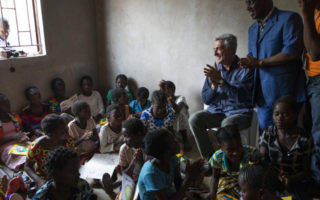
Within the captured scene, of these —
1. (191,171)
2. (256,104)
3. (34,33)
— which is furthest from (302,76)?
(34,33)

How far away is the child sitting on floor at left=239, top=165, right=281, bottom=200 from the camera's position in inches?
68.5

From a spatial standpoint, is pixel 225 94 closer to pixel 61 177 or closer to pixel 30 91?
pixel 61 177

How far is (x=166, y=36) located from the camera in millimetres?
4039

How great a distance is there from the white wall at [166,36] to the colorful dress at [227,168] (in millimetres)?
1650

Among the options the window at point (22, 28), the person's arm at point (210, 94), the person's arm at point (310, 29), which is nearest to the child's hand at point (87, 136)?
the person's arm at point (210, 94)

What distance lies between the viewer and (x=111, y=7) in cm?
447

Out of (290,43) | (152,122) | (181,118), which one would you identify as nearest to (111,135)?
(152,122)

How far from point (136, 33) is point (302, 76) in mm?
2681

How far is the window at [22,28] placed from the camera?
3.54m

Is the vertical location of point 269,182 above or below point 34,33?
below

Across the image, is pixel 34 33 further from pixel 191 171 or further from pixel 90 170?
pixel 191 171

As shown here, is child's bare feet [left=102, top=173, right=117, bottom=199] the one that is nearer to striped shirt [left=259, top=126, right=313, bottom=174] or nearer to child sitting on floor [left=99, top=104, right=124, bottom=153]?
child sitting on floor [left=99, top=104, right=124, bottom=153]

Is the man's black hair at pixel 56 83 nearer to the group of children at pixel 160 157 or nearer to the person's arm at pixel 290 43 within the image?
the group of children at pixel 160 157

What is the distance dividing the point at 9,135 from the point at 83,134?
95cm
